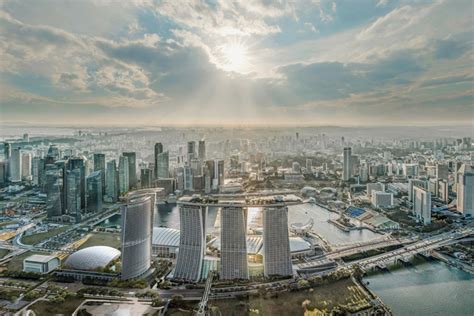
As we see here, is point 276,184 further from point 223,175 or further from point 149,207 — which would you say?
point 149,207

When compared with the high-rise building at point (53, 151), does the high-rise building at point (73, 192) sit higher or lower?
lower

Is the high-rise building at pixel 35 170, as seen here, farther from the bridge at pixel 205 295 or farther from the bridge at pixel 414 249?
the bridge at pixel 414 249

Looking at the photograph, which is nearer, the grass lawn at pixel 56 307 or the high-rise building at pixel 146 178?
the grass lawn at pixel 56 307

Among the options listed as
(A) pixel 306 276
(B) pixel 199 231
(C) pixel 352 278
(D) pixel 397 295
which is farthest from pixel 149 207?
(D) pixel 397 295

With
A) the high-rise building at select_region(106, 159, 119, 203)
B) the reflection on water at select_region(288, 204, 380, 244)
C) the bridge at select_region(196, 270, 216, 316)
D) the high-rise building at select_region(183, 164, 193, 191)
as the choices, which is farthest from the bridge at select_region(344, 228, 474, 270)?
the high-rise building at select_region(106, 159, 119, 203)

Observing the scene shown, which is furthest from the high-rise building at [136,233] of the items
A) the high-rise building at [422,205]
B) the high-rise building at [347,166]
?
the high-rise building at [347,166]

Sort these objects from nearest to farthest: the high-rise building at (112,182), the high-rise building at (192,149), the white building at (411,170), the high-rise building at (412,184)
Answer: the high-rise building at (412,184) < the high-rise building at (112,182) < the white building at (411,170) < the high-rise building at (192,149)

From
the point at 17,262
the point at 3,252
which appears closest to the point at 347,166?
the point at 17,262
